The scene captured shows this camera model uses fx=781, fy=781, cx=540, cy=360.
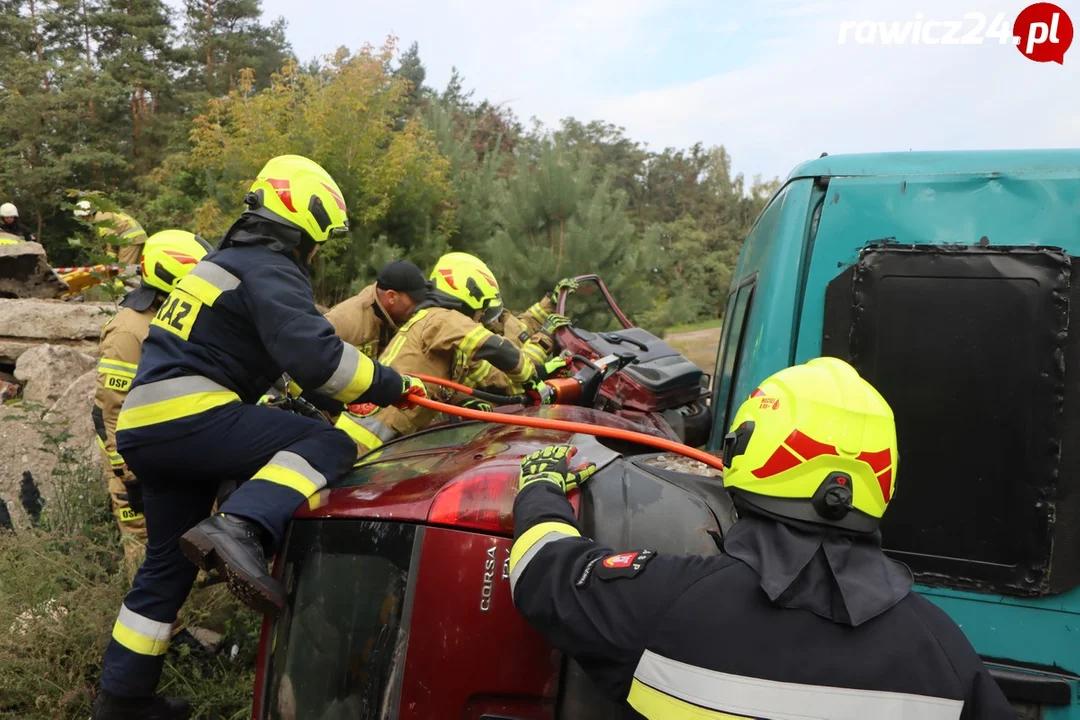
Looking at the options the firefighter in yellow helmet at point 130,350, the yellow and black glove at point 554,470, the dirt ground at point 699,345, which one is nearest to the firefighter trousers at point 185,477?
the yellow and black glove at point 554,470

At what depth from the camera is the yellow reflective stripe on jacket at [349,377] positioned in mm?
2660

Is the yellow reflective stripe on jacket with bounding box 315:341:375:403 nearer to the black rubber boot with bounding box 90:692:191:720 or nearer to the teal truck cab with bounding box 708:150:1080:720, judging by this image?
the black rubber boot with bounding box 90:692:191:720

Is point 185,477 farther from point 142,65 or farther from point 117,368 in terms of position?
point 142,65

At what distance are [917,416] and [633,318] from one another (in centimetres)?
899

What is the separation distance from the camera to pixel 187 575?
2922 mm

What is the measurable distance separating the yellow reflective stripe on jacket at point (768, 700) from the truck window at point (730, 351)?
146 cm

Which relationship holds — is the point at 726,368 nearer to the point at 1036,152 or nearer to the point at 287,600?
the point at 1036,152

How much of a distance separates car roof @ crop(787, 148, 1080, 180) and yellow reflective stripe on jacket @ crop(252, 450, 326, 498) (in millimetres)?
1716

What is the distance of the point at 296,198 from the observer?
286 cm

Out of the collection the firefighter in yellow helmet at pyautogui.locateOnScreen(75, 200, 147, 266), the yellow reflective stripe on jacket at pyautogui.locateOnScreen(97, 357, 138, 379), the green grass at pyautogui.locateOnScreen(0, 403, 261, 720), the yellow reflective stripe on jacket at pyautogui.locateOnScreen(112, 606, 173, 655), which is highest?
the firefighter in yellow helmet at pyautogui.locateOnScreen(75, 200, 147, 266)

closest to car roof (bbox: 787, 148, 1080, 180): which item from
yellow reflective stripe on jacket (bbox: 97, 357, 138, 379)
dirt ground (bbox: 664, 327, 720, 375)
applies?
yellow reflective stripe on jacket (bbox: 97, 357, 138, 379)

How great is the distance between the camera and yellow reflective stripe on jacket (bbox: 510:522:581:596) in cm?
165

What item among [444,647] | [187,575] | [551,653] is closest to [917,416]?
[551,653]

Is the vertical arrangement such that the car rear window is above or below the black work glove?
above
